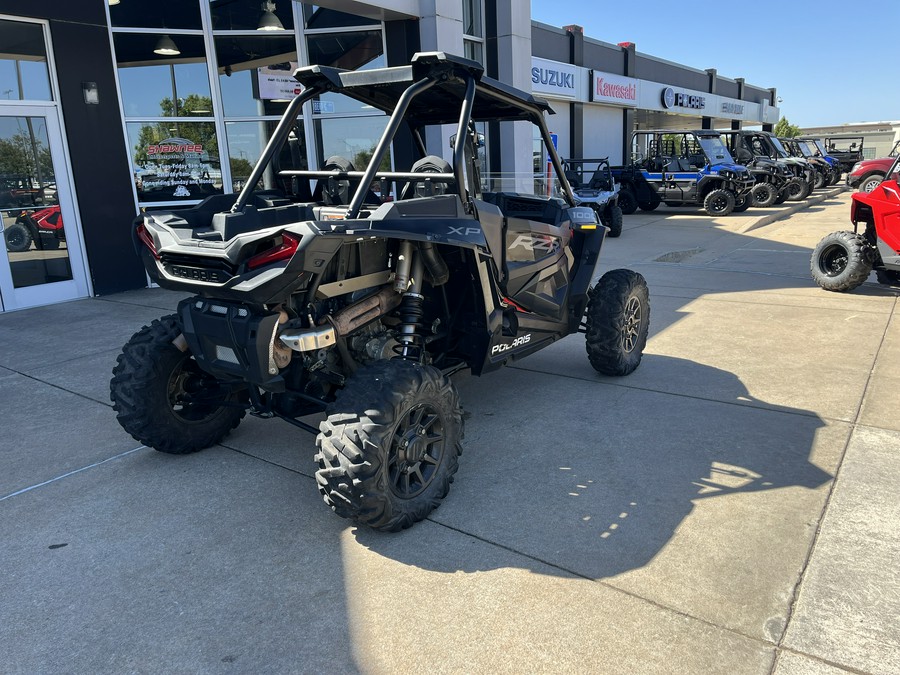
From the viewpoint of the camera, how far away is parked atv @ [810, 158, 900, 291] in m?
7.74

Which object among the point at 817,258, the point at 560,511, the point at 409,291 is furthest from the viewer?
the point at 817,258

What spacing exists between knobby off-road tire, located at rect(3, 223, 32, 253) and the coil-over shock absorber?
22.4ft

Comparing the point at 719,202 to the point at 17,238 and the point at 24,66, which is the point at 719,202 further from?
the point at 17,238

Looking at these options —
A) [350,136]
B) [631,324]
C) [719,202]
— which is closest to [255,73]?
[350,136]

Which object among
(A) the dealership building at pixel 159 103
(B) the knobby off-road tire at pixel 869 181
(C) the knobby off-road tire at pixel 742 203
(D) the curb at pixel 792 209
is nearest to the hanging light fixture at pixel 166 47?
(A) the dealership building at pixel 159 103

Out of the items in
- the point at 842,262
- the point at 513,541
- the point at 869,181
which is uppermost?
the point at 869,181

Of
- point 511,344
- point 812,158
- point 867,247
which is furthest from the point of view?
point 812,158

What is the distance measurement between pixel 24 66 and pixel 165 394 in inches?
260

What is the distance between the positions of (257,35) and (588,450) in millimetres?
8895

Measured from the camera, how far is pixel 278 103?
10586 mm

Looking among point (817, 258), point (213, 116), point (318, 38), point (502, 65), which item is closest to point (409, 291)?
point (817, 258)

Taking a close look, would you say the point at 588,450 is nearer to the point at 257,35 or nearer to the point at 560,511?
the point at 560,511

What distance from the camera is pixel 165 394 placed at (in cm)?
387

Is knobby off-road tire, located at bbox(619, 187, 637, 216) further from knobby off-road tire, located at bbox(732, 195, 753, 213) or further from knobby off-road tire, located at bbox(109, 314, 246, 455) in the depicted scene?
knobby off-road tire, located at bbox(109, 314, 246, 455)
